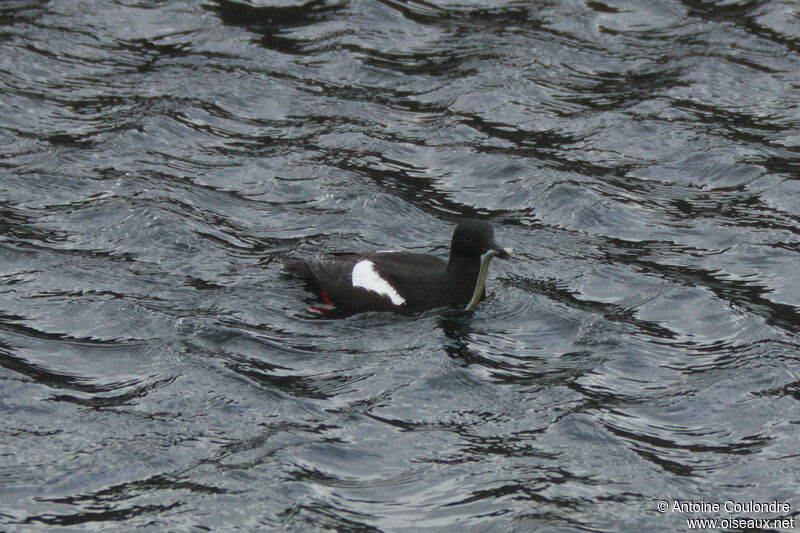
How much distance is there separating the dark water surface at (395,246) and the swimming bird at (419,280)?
0.16 m

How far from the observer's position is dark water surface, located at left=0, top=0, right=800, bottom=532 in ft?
23.1

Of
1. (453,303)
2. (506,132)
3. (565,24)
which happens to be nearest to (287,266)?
(453,303)

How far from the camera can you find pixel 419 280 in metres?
9.02

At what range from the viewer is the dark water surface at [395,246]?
7031 mm

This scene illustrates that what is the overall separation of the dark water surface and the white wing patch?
6.3 inches

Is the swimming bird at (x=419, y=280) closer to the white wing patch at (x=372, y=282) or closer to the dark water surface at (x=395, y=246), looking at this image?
the white wing patch at (x=372, y=282)

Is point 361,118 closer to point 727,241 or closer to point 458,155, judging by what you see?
point 458,155

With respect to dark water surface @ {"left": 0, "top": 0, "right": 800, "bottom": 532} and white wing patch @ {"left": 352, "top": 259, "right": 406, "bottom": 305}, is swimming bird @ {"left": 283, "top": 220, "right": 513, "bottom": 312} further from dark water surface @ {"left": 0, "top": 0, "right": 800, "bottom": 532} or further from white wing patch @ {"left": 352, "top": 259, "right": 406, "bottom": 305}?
dark water surface @ {"left": 0, "top": 0, "right": 800, "bottom": 532}

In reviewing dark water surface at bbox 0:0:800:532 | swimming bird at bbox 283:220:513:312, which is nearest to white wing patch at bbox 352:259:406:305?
swimming bird at bbox 283:220:513:312

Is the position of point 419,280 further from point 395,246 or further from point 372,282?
point 395,246

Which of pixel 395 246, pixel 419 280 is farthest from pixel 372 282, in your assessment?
pixel 395 246

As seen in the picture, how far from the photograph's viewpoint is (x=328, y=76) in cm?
1307

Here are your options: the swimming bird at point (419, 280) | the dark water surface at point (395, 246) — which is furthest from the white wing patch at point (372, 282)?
the dark water surface at point (395, 246)

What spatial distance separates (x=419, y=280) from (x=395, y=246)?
119 centimetres
